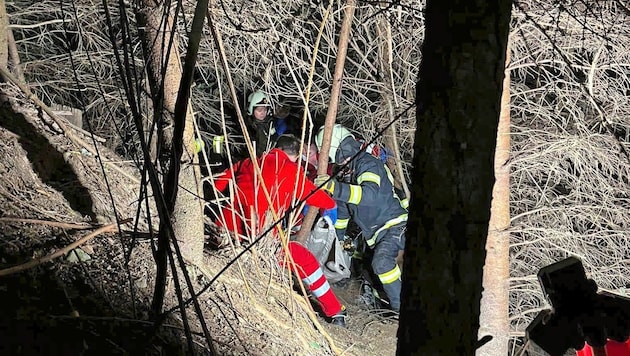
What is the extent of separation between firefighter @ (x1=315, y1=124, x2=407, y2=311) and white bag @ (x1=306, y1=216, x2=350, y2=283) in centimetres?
32

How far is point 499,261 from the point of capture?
6.28 metres

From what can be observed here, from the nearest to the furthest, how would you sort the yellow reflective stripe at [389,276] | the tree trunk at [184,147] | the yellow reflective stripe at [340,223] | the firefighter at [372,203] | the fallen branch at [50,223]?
the fallen branch at [50,223] → the tree trunk at [184,147] → the firefighter at [372,203] → the yellow reflective stripe at [389,276] → the yellow reflective stripe at [340,223]

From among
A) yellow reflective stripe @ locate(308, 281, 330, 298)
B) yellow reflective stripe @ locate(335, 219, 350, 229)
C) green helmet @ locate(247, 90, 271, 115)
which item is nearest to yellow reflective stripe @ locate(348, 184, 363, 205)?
yellow reflective stripe @ locate(335, 219, 350, 229)

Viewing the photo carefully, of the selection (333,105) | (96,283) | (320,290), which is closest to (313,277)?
(320,290)

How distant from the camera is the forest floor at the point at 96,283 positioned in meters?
2.72

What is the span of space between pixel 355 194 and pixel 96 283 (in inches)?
147

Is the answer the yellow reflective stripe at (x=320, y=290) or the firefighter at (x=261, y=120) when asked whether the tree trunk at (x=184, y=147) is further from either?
the firefighter at (x=261, y=120)

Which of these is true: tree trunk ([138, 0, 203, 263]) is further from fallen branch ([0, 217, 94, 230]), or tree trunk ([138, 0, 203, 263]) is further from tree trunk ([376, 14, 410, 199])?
tree trunk ([376, 14, 410, 199])

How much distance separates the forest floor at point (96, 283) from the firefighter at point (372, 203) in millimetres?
1070

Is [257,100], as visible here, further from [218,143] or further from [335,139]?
[335,139]

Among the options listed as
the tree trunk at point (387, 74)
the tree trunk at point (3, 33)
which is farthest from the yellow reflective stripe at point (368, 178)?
the tree trunk at point (3, 33)

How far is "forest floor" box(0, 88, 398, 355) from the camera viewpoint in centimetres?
272

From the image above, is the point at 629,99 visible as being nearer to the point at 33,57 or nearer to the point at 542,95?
the point at 542,95

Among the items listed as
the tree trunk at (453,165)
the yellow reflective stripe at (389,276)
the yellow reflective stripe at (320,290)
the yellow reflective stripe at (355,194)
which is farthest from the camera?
the yellow reflective stripe at (389,276)
